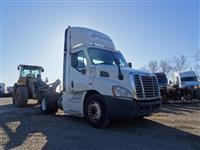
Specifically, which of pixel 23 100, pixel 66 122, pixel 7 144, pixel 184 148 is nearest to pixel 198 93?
pixel 23 100

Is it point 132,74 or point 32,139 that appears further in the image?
point 132,74

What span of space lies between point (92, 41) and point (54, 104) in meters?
3.45

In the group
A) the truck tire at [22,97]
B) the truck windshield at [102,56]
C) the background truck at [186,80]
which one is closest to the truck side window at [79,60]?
the truck windshield at [102,56]

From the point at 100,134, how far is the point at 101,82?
5.80 ft

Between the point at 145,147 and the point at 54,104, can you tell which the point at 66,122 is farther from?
the point at 145,147

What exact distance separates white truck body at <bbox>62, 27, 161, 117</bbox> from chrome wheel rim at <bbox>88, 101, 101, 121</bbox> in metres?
0.42

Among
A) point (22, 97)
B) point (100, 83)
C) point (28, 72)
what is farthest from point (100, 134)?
point (28, 72)

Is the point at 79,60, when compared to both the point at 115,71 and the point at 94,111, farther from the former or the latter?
the point at 94,111

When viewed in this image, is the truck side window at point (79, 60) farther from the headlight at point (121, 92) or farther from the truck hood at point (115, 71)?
the headlight at point (121, 92)

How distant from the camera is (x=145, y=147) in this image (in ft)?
23.7

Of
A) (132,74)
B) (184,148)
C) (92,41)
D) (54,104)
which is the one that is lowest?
(184,148)

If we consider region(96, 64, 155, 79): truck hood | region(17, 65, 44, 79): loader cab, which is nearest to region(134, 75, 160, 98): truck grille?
region(96, 64, 155, 79): truck hood

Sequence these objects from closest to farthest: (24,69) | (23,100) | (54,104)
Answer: (54,104)
(23,100)
(24,69)

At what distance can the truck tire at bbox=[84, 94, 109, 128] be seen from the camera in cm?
949
